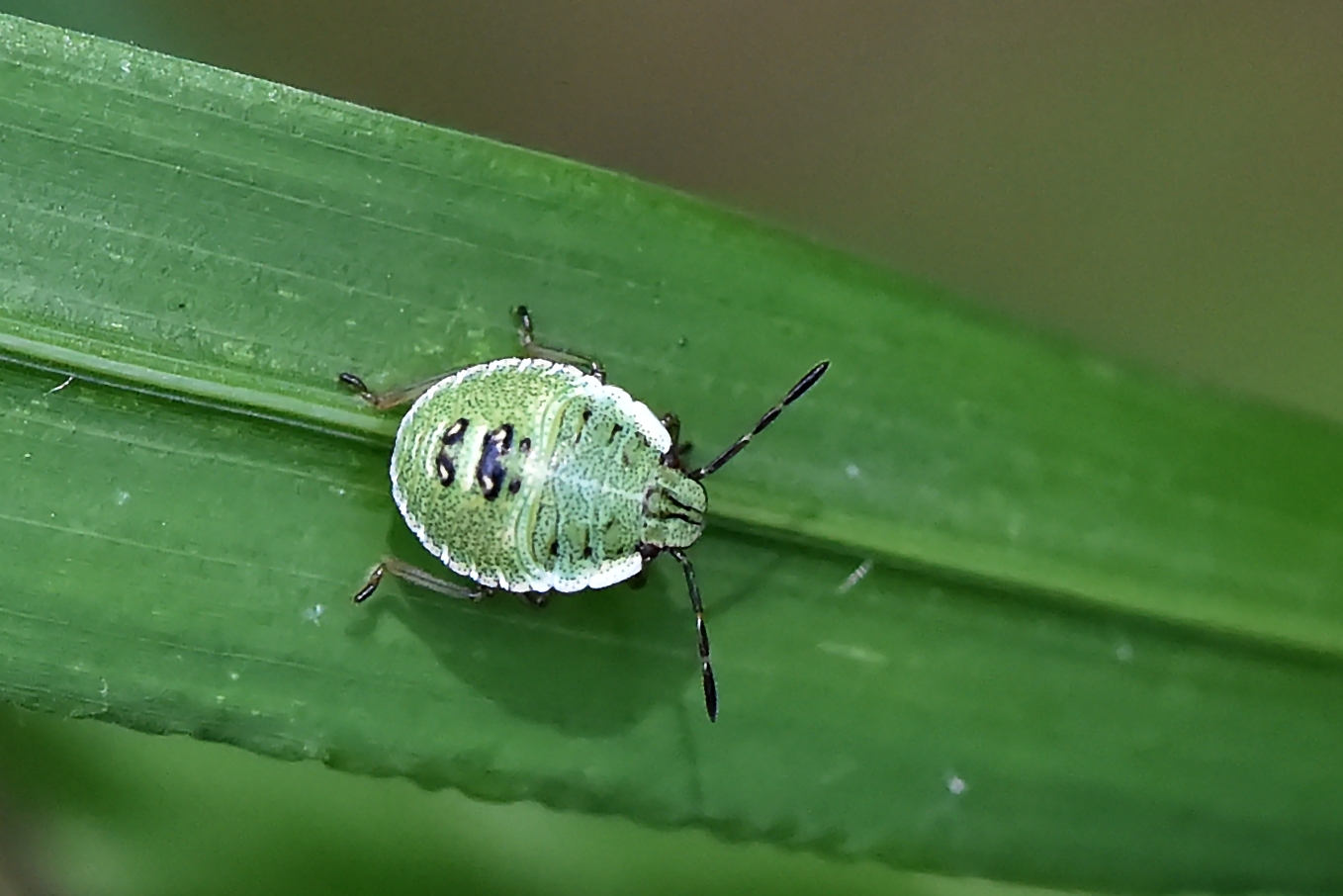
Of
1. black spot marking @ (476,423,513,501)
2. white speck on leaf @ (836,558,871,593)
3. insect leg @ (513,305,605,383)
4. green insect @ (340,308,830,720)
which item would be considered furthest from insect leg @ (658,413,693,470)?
white speck on leaf @ (836,558,871,593)

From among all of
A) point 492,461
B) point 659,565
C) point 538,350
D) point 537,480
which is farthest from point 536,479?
point 659,565

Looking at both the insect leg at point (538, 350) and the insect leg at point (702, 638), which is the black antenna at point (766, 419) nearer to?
the insect leg at point (702, 638)

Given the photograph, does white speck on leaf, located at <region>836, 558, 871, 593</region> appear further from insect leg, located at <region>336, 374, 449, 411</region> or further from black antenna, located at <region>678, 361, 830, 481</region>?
insect leg, located at <region>336, 374, 449, 411</region>

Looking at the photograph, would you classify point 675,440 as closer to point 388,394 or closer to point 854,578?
point 854,578

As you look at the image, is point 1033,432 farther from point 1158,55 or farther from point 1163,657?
point 1158,55

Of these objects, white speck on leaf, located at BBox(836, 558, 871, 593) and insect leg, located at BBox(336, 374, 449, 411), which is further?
white speck on leaf, located at BBox(836, 558, 871, 593)

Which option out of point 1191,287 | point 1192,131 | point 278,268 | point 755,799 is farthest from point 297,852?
point 1192,131

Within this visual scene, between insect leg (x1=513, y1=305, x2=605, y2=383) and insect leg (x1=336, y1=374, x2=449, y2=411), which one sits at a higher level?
insect leg (x1=513, y1=305, x2=605, y2=383)
